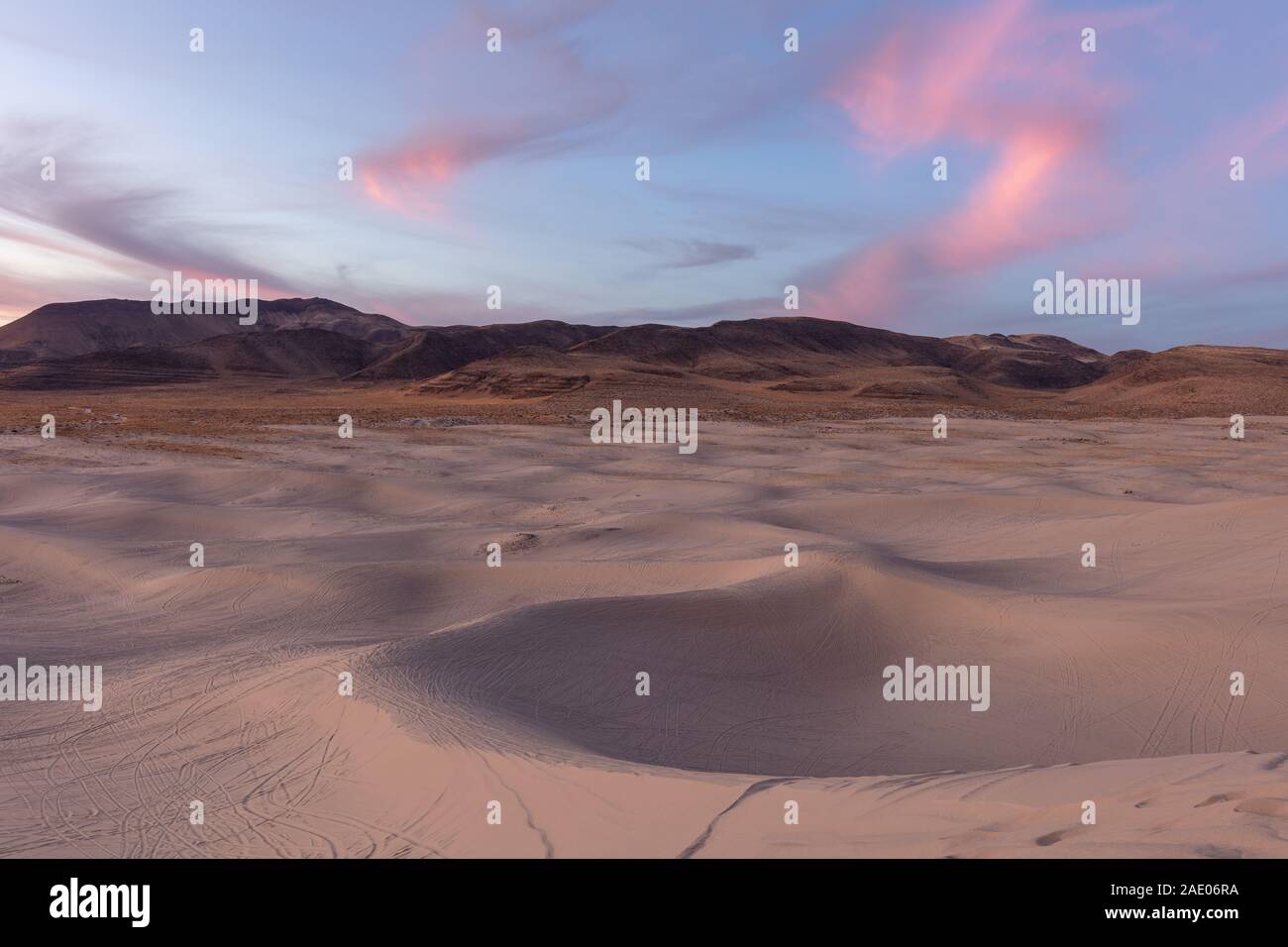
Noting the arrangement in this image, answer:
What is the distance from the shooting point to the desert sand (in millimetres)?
4500

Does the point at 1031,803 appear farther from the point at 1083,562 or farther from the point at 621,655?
the point at 1083,562

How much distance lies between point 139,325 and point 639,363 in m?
109

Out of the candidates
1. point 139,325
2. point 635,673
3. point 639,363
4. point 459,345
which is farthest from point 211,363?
point 635,673

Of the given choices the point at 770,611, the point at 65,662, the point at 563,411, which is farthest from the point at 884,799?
the point at 563,411

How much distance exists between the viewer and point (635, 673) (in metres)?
8.23

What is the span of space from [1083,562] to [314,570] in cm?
1096

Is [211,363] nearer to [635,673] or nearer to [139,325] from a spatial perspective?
[139,325]

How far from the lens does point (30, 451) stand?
84.8 ft

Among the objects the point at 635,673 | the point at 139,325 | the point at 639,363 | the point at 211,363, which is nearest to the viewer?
the point at 635,673

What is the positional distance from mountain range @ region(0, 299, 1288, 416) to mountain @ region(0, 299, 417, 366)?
13.6 inches

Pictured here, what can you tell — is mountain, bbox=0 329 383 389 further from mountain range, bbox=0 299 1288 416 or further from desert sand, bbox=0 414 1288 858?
desert sand, bbox=0 414 1288 858

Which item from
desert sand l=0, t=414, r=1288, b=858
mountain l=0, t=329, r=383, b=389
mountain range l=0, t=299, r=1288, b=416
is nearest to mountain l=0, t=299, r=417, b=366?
mountain range l=0, t=299, r=1288, b=416

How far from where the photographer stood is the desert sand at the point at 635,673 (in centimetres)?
450
